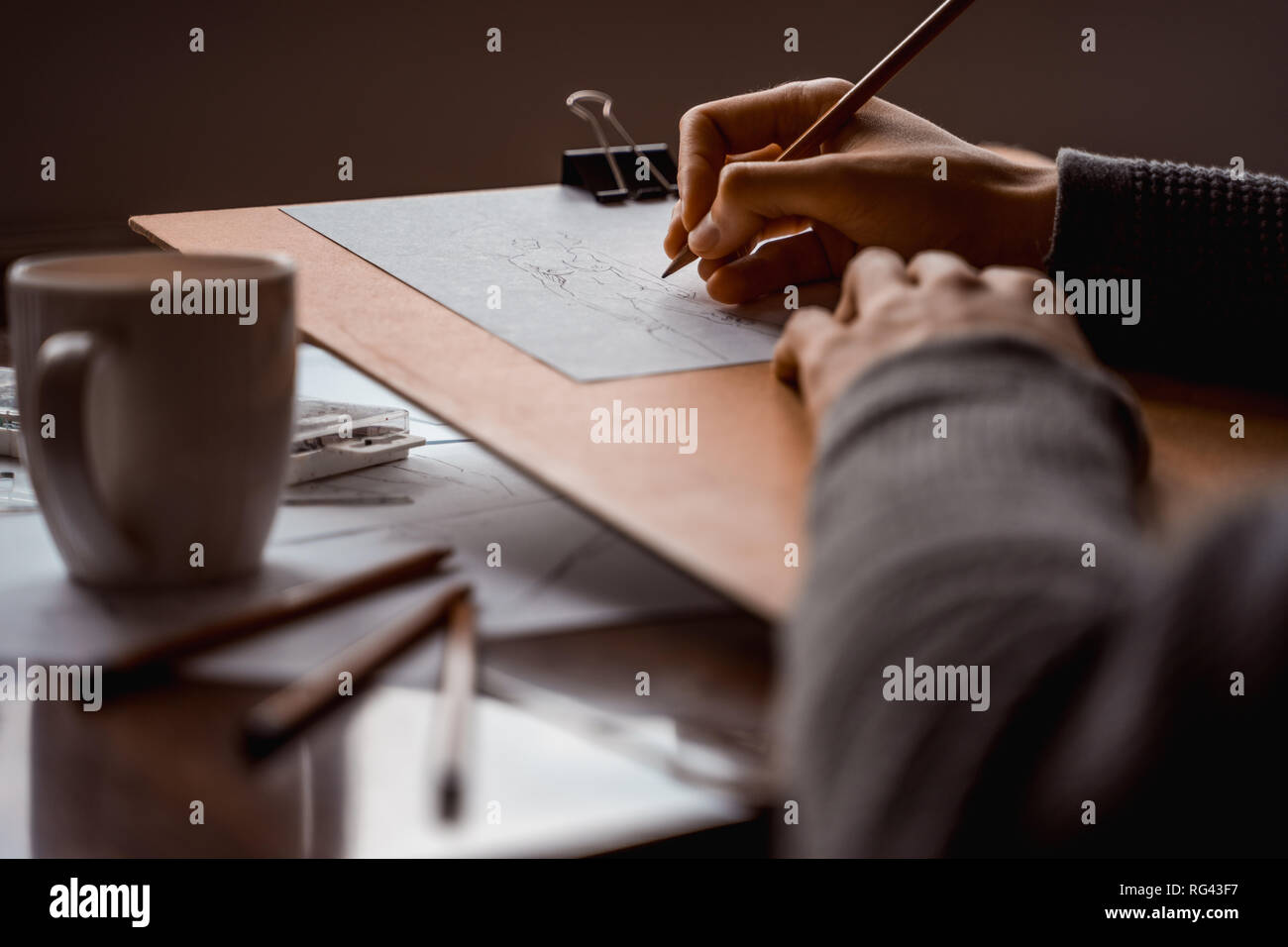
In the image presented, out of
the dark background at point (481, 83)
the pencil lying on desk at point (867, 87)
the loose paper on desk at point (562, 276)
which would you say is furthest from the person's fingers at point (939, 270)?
the dark background at point (481, 83)

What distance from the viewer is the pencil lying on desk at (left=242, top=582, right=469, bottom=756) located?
33 centimetres

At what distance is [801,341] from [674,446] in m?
0.09

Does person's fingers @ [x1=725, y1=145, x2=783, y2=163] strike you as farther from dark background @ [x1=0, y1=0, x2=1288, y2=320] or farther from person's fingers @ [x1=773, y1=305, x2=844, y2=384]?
dark background @ [x1=0, y1=0, x2=1288, y2=320]

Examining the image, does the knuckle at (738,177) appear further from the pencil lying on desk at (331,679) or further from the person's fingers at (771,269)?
the pencil lying on desk at (331,679)

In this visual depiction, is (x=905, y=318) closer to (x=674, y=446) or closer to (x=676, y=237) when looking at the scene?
(x=674, y=446)

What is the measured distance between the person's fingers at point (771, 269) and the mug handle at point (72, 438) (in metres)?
0.38

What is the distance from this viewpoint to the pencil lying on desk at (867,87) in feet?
2.29

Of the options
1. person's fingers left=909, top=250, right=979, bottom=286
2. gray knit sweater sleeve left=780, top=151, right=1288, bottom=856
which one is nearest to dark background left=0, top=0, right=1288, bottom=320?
person's fingers left=909, top=250, right=979, bottom=286

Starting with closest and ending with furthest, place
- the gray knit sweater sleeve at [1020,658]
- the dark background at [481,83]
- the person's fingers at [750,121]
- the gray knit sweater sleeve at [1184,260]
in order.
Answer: the gray knit sweater sleeve at [1020,658] → the gray knit sweater sleeve at [1184,260] → the person's fingers at [750,121] → the dark background at [481,83]

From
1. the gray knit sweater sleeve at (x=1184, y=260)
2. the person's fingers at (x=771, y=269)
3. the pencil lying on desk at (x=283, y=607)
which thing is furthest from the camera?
the person's fingers at (x=771, y=269)

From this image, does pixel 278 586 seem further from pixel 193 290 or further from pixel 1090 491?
pixel 1090 491

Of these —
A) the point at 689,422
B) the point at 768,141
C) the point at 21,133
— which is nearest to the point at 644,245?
the point at 768,141

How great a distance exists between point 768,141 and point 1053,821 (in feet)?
2.18

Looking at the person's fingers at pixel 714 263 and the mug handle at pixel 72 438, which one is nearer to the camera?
the mug handle at pixel 72 438
